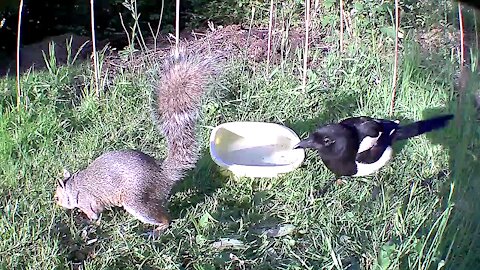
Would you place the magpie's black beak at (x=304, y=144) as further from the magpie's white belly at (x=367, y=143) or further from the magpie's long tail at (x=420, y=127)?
the magpie's long tail at (x=420, y=127)

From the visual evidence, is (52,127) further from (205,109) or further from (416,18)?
(416,18)

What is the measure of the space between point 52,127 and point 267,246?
1.45 meters

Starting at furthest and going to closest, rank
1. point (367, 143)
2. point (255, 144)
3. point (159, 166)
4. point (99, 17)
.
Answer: point (99, 17) < point (255, 144) < point (367, 143) < point (159, 166)

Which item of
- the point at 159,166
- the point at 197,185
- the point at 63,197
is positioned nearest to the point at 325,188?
the point at 197,185

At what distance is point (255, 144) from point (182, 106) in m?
0.81

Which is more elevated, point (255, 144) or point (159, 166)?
point (159, 166)

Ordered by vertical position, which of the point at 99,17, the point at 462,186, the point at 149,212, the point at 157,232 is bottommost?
the point at 157,232

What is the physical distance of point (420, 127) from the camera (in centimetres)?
327

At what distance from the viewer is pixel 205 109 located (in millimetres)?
3682

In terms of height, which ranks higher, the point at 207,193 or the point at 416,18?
the point at 416,18

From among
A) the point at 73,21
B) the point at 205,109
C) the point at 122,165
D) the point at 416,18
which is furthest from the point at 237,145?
the point at 73,21

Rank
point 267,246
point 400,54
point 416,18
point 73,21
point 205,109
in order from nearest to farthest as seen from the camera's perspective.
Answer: point 267,246
point 205,109
point 400,54
point 416,18
point 73,21

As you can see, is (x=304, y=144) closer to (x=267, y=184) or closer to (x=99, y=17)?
(x=267, y=184)

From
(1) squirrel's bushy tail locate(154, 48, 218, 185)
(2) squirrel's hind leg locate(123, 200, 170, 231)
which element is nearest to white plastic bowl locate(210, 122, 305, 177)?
(1) squirrel's bushy tail locate(154, 48, 218, 185)
